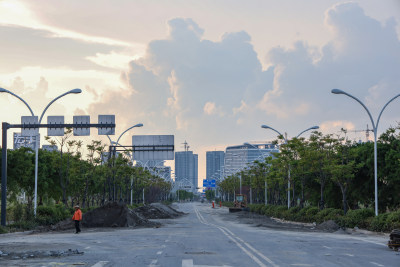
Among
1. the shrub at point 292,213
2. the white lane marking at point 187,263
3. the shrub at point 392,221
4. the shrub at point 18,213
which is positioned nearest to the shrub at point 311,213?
the shrub at point 292,213

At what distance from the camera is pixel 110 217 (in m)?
45.0

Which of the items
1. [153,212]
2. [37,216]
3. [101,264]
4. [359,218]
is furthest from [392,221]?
[153,212]

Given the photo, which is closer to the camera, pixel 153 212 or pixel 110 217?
pixel 110 217

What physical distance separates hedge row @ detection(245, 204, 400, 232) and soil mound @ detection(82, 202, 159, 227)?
45.5 feet

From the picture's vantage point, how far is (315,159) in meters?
51.2

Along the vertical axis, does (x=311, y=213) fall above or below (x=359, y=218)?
below

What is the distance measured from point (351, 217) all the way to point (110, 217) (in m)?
17.9

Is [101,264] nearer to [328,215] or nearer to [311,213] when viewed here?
[328,215]

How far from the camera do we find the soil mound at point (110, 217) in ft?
146

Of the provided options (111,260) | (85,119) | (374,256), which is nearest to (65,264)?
(111,260)

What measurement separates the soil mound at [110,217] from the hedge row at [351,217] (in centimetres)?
1387

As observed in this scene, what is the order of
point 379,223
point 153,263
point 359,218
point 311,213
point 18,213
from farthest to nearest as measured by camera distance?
1. point 311,213
2. point 18,213
3. point 359,218
4. point 379,223
5. point 153,263

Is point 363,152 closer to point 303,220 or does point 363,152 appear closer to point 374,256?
point 303,220

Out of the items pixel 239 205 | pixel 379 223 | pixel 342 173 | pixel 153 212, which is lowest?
pixel 153 212
